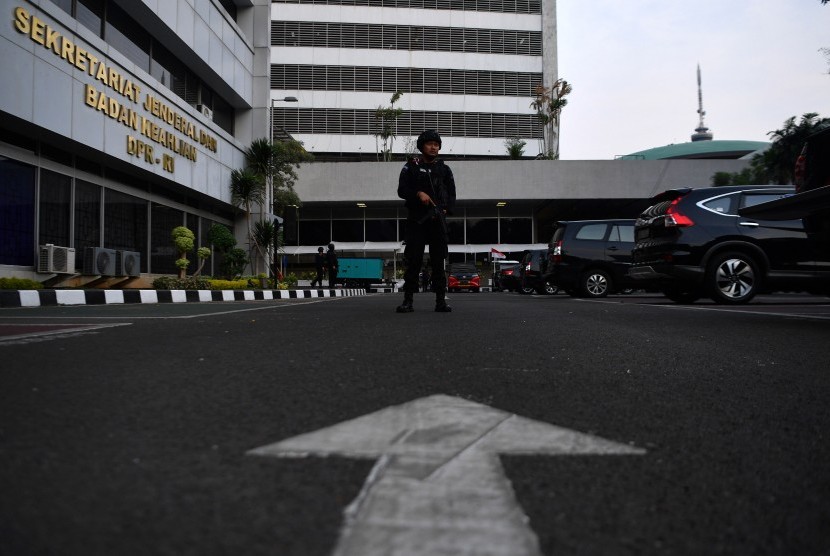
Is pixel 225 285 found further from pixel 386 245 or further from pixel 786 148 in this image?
pixel 786 148

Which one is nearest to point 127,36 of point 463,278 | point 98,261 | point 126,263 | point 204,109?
point 204,109

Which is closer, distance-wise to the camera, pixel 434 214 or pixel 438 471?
pixel 438 471

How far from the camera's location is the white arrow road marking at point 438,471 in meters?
1.03

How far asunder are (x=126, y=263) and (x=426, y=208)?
1134 cm

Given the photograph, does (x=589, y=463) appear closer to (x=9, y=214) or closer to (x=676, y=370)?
(x=676, y=370)

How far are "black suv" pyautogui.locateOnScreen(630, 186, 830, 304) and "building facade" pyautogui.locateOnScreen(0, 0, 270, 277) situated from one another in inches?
444

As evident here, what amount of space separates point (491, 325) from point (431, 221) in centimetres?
216

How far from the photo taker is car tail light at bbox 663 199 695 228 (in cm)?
935

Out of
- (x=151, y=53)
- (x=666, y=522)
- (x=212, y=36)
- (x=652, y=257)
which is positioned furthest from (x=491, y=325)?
(x=212, y=36)

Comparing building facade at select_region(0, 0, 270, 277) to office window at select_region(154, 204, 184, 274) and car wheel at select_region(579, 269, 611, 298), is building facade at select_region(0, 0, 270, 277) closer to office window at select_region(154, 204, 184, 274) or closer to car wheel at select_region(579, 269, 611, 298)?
office window at select_region(154, 204, 184, 274)

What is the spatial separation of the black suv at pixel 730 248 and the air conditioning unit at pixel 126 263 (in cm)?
1220

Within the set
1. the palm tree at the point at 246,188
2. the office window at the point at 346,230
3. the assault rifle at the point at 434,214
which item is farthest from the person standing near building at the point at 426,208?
the office window at the point at 346,230

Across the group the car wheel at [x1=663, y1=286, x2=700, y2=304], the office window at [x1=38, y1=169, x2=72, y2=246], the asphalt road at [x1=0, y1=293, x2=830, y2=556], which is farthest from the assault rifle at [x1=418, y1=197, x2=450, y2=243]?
the office window at [x1=38, y1=169, x2=72, y2=246]

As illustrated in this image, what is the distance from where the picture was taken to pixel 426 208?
7.17 metres
